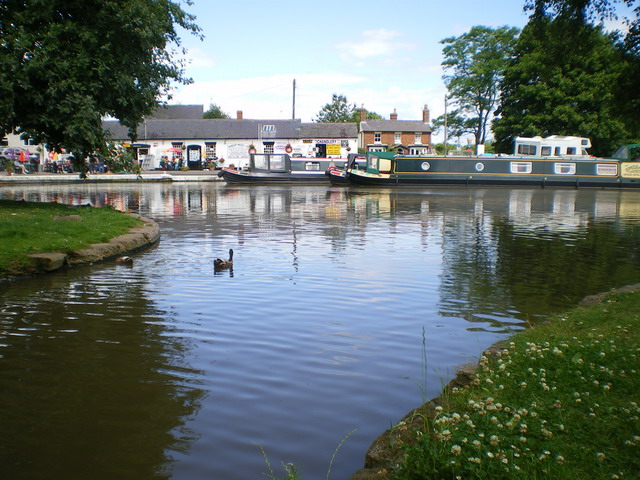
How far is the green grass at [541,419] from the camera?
320 cm

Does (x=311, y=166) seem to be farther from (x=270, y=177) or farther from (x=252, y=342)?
(x=252, y=342)

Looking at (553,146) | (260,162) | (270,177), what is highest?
(553,146)

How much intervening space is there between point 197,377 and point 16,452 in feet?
5.29

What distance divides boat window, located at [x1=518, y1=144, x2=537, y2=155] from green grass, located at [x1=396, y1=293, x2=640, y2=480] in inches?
1628

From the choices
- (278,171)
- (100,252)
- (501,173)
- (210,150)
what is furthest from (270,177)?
Result: (100,252)

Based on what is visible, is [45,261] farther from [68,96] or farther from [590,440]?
[590,440]

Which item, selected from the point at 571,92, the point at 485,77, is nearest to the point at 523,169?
the point at 571,92

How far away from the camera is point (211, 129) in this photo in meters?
65.3

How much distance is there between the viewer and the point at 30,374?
17.4 ft

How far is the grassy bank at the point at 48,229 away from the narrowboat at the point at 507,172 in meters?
28.2

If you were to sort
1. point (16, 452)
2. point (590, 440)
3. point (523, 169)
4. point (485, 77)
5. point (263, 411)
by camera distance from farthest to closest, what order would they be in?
point (485, 77)
point (523, 169)
point (263, 411)
point (16, 452)
point (590, 440)

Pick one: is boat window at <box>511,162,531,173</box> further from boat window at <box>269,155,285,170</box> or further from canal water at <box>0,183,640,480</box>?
canal water at <box>0,183,640,480</box>

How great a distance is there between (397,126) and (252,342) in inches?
2515

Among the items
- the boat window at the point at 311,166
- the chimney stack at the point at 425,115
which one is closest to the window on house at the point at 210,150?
the boat window at the point at 311,166
